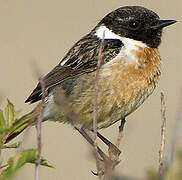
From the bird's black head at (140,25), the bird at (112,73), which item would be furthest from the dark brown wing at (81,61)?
the bird's black head at (140,25)

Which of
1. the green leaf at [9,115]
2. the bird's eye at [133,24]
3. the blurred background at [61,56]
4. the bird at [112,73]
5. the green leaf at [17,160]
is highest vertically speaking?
the green leaf at [9,115]

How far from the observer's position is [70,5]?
9539 mm

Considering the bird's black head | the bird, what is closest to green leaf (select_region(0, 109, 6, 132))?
the bird

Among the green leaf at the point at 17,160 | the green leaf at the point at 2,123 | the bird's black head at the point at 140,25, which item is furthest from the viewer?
the bird's black head at the point at 140,25

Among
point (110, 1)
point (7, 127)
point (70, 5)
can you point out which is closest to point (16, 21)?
point (70, 5)

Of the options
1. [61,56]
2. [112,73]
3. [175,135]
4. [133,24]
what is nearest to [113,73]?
[112,73]

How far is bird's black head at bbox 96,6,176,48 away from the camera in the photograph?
4.76 meters

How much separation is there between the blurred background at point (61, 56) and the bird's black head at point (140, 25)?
3.45 feet

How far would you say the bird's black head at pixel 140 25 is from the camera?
4758 millimetres

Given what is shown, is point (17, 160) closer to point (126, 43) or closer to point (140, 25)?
point (126, 43)

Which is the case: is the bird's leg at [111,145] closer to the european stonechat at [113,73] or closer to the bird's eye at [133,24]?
the european stonechat at [113,73]

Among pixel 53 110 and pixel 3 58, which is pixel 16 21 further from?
pixel 53 110

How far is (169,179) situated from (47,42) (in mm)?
6045

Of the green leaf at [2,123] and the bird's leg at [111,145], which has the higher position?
the green leaf at [2,123]
